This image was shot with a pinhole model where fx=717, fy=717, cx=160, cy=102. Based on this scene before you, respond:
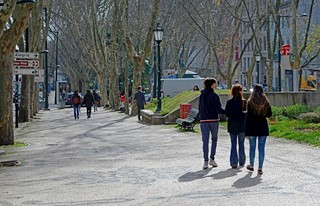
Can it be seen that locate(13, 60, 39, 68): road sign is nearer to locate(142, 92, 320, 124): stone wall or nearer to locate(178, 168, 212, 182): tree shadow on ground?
locate(142, 92, 320, 124): stone wall

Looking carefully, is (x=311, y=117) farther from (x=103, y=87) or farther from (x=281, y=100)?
(x=103, y=87)

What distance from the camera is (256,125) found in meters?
12.8

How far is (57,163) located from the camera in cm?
1580

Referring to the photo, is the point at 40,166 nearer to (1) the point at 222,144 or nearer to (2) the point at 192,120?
(1) the point at 222,144

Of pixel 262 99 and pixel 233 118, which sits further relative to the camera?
pixel 233 118

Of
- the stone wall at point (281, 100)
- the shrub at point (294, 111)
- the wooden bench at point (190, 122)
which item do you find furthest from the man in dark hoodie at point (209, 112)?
the stone wall at point (281, 100)

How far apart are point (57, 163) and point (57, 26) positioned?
179 ft

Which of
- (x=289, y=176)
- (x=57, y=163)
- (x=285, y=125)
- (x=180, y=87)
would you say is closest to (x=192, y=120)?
(x=285, y=125)

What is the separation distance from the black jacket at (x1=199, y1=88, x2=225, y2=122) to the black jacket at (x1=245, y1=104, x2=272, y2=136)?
38.3 inches

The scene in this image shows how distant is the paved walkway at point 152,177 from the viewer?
10.1m

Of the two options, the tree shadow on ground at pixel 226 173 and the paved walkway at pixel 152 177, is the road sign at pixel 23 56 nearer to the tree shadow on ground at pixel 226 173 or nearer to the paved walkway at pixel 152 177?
the paved walkway at pixel 152 177

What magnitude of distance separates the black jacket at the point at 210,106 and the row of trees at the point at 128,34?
496 centimetres

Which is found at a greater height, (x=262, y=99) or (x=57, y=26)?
(x=57, y=26)

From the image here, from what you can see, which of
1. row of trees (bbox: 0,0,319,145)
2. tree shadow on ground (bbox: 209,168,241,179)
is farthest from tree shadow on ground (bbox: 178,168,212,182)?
row of trees (bbox: 0,0,319,145)
